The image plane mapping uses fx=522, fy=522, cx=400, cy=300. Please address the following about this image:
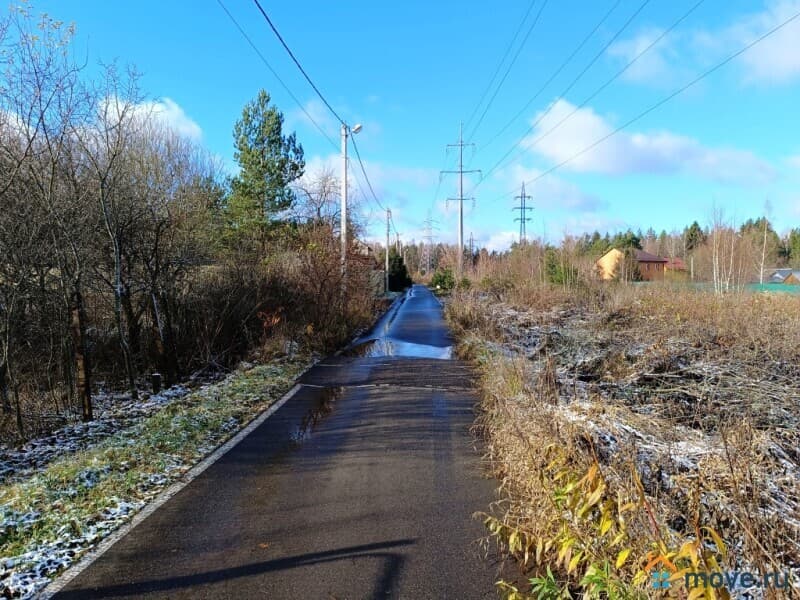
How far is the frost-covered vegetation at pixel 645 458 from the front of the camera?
2801mm

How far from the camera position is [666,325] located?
13.3 metres

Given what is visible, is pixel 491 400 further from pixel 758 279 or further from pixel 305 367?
pixel 758 279

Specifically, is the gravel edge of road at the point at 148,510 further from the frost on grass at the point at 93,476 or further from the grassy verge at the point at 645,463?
the grassy verge at the point at 645,463

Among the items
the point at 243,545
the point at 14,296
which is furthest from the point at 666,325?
the point at 14,296

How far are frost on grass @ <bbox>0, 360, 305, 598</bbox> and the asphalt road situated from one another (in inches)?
12.0

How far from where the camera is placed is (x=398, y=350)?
14.6 metres

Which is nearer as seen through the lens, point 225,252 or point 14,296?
point 14,296

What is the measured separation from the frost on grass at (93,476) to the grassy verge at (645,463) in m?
2.98

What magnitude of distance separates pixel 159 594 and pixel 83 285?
7.78 m

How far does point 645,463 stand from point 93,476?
16.2ft

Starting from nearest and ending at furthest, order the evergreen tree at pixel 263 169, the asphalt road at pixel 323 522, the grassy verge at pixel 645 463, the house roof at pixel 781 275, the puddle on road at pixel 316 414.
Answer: the grassy verge at pixel 645 463, the asphalt road at pixel 323 522, the puddle on road at pixel 316 414, the evergreen tree at pixel 263 169, the house roof at pixel 781 275

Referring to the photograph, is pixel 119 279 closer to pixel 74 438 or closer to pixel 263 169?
pixel 74 438

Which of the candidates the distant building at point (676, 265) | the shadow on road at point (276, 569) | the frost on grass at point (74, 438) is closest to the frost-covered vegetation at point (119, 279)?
the frost on grass at point (74, 438)

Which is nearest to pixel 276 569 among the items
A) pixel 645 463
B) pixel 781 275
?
pixel 645 463
